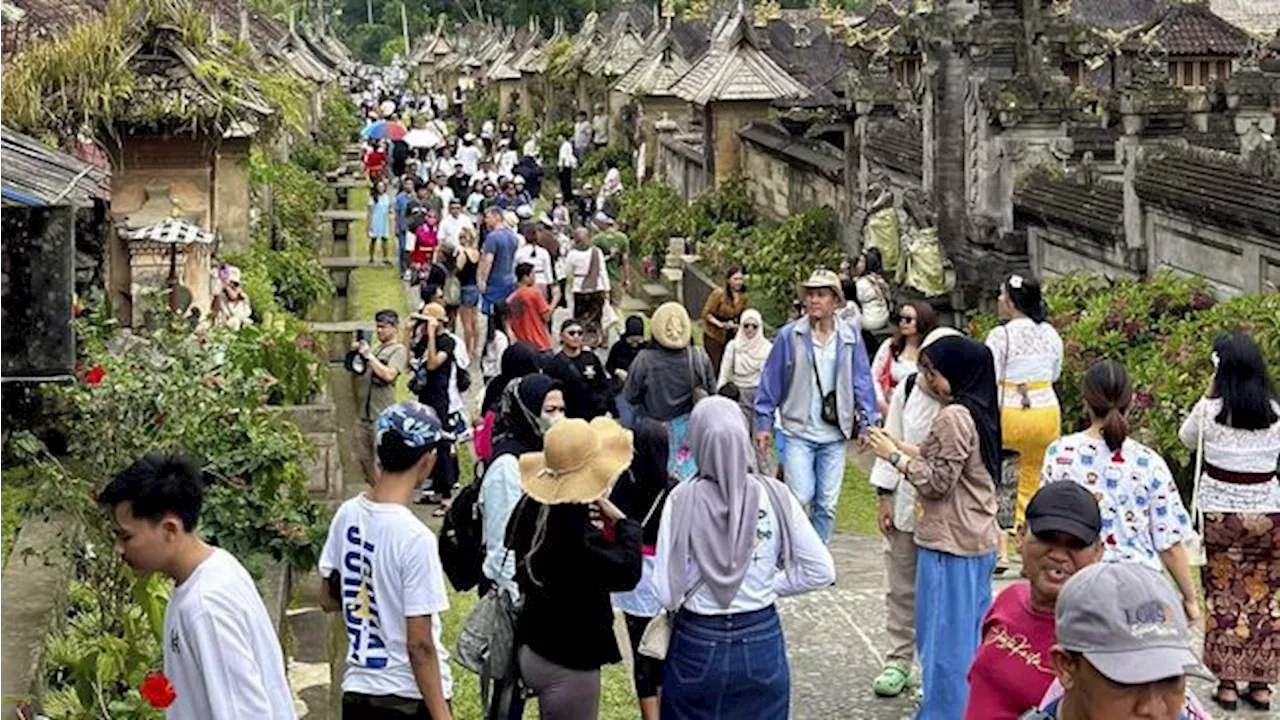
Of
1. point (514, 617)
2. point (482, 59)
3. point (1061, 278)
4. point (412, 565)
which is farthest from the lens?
point (482, 59)

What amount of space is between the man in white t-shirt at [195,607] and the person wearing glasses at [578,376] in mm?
3512

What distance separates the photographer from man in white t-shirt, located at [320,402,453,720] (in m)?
6.68

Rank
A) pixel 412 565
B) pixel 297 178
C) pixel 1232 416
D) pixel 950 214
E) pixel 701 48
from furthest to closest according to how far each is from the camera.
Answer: pixel 701 48 → pixel 297 178 → pixel 950 214 → pixel 1232 416 → pixel 412 565

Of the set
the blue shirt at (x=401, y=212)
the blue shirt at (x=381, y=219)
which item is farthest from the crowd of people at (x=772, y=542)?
the blue shirt at (x=381, y=219)

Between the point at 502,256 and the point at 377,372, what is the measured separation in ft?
20.3

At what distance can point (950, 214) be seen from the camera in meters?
20.8

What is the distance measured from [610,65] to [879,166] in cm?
2482

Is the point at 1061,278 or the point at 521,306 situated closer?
the point at 521,306

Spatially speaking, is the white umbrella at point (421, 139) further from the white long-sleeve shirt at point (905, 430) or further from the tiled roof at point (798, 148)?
the white long-sleeve shirt at point (905, 430)

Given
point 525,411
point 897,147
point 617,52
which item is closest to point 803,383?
point 525,411

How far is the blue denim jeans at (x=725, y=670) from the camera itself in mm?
7445

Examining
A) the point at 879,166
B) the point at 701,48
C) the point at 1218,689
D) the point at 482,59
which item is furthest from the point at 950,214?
the point at 482,59

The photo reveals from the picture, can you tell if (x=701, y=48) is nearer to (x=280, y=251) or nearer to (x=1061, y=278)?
(x=280, y=251)

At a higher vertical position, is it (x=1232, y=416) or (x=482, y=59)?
(x=482, y=59)
